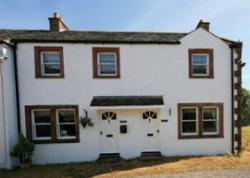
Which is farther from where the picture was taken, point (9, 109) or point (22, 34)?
point (22, 34)

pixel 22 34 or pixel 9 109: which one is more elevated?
pixel 22 34

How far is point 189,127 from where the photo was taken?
12.6m

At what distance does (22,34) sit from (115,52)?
5430mm

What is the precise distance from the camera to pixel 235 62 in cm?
1253

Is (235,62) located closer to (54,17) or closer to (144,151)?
(144,151)

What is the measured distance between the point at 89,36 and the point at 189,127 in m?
7.93

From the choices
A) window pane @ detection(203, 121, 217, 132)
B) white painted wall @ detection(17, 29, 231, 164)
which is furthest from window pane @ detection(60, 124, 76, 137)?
window pane @ detection(203, 121, 217, 132)

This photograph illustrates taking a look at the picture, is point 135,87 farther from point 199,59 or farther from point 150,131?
point 199,59

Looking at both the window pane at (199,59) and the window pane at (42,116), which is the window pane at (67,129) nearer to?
the window pane at (42,116)

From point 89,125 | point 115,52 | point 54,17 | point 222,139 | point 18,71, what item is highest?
point 54,17

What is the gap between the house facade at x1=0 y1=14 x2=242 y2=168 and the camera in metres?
11.5

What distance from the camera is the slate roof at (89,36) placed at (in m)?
11.6

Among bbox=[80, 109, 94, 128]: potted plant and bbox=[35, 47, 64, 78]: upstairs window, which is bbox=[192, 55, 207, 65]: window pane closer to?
bbox=[80, 109, 94, 128]: potted plant

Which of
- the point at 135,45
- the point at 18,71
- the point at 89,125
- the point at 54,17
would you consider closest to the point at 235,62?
the point at 135,45
